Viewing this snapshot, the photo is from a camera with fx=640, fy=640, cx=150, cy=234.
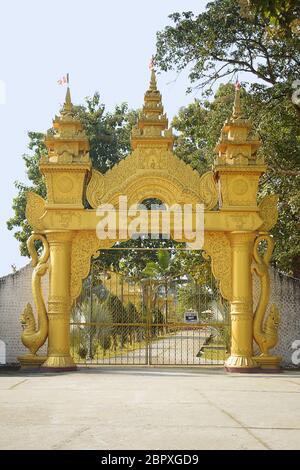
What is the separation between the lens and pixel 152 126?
38.3 ft

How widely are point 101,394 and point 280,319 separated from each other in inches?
224

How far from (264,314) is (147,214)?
9.15ft

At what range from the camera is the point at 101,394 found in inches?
290

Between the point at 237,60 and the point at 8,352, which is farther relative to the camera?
the point at 237,60

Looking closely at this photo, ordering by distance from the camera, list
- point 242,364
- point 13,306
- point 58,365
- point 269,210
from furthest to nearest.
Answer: point 13,306 < point 269,210 < point 242,364 < point 58,365

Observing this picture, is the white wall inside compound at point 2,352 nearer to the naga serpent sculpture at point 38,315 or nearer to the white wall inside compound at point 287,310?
the naga serpent sculpture at point 38,315

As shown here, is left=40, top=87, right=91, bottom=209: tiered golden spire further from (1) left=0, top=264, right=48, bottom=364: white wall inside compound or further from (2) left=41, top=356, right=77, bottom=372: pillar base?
(2) left=41, top=356, right=77, bottom=372: pillar base

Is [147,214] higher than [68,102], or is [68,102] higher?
[68,102]

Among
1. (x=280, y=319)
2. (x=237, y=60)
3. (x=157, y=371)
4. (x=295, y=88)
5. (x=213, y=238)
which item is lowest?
(x=157, y=371)

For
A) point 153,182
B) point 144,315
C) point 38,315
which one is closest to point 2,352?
point 38,315

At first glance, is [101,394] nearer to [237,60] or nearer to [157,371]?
[157,371]

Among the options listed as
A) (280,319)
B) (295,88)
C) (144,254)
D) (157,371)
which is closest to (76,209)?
(157,371)

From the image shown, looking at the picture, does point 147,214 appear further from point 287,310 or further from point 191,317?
point 287,310

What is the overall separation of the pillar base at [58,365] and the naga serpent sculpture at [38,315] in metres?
0.45
